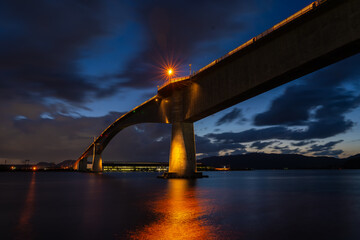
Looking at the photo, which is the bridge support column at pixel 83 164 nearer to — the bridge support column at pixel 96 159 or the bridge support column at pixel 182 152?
the bridge support column at pixel 96 159

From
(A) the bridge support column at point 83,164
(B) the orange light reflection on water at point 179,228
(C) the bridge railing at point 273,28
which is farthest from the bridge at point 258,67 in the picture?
(A) the bridge support column at point 83,164

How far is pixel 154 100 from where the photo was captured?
5581 cm

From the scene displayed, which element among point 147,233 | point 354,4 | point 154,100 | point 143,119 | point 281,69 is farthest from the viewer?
point 143,119

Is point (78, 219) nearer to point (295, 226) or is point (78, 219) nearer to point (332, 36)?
point (295, 226)

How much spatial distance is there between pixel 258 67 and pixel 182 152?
20.4 meters

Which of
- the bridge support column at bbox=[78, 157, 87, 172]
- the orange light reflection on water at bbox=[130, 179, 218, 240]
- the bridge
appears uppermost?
the bridge

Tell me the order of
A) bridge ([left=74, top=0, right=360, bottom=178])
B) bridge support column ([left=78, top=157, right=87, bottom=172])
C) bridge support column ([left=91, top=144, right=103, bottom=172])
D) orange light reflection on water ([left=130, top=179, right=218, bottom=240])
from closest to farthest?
orange light reflection on water ([left=130, top=179, right=218, bottom=240]) → bridge ([left=74, top=0, right=360, bottom=178]) → bridge support column ([left=91, top=144, right=103, bottom=172]) → bridge support column ([left=78, top=157, right=87, bottom=172])

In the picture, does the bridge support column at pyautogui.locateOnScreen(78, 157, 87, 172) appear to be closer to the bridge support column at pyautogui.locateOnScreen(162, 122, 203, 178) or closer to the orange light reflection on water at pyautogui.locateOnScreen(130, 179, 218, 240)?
the bridge support column at pyautogui.locateOnScreen(162, 122, 203, 178)

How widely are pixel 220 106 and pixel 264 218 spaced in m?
28.3

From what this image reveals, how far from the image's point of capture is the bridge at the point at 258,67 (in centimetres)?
2402

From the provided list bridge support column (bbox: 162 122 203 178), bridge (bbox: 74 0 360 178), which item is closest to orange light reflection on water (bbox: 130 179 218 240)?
bridge (bbox: 74 0 360 178)

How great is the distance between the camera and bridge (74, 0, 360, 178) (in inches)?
946

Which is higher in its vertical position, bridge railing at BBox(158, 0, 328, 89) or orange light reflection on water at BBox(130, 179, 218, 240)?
bridge railing at BBox(158, 0, 328, 89)

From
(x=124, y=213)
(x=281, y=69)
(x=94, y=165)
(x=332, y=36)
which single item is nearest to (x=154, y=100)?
(x=281, y=69)
